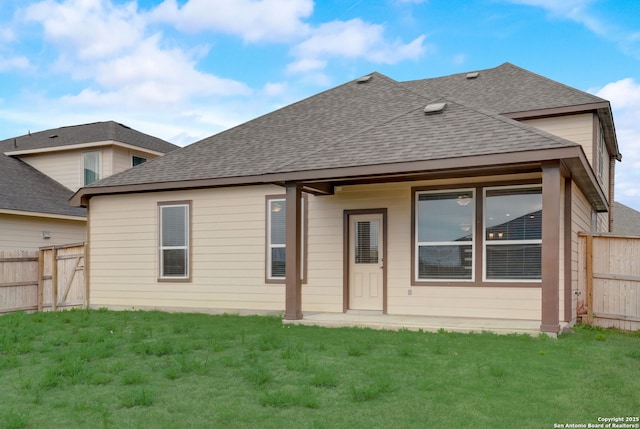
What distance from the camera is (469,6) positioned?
17516mm

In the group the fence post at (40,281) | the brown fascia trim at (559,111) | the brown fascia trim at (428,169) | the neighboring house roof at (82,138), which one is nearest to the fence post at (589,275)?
the brown fascia trim at (428,169)

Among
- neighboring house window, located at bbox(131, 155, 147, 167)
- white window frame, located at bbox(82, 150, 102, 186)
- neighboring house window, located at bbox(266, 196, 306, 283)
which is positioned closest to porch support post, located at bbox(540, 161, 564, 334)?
neighboring house window, located at bbox(266, 196, 306, 283)

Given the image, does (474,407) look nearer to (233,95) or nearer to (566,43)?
(566,43)

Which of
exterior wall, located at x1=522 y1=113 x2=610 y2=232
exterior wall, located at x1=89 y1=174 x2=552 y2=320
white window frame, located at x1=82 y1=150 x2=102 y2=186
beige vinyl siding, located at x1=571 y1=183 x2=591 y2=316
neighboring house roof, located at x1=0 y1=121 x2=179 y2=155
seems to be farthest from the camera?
neighboring house roof, located at x1=0 y1=121 x2=179 y2=155

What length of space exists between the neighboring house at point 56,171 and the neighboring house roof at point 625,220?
68.7 feet

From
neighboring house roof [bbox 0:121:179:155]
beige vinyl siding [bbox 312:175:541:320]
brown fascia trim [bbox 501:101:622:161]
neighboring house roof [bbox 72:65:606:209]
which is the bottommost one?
beige vinyl siding [bbox 312:175:541:320]

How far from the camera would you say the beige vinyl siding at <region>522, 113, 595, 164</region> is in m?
12.9

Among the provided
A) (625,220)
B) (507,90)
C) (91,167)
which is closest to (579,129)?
(507,90)

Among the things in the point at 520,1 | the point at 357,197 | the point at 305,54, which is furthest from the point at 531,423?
the point at 305,54

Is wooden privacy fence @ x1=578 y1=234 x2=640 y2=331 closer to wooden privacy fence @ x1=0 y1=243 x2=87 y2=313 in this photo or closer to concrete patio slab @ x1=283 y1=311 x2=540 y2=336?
concrete patio slab @ x1=283 y1=311 x2=540 y2=336

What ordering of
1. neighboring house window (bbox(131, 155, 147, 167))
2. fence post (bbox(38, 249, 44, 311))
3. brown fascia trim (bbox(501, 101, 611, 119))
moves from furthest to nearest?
1. neighboring house window (bbox(131, 155, 147, 167))
2. fence post (bbox(38, 249, 44, 311))
3. brown fascia trim (bbox(501, 101, 611, 119))

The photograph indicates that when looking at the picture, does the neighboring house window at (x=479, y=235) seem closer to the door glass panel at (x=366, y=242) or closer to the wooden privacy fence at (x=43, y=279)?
the door glass panel at (x=366, y=242)

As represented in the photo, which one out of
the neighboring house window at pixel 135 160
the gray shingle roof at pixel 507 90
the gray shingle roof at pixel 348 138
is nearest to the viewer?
the gray shingle roof at pixel 348 138

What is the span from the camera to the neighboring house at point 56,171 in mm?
17328
